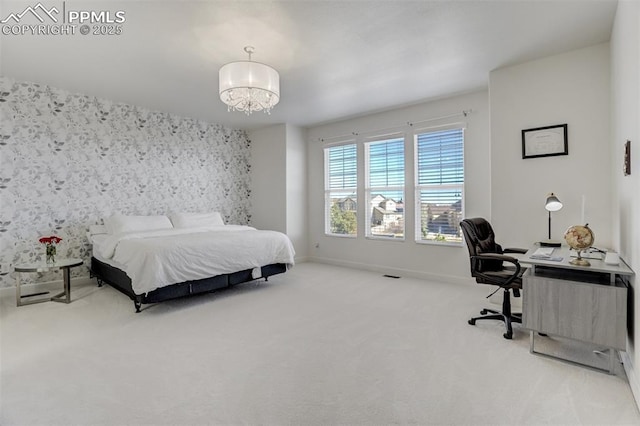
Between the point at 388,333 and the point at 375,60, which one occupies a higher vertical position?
the point at 375,60

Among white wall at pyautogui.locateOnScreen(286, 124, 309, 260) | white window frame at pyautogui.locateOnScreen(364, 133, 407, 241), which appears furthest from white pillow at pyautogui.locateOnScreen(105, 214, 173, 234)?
white window frame at pyautogui.locateOnScreen(364, 133, 407, 241)

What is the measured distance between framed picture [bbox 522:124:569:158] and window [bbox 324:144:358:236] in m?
2.68

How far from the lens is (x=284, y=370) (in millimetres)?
2105

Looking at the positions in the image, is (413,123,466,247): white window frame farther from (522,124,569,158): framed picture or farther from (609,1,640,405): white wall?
(609,1,640,405): white wall

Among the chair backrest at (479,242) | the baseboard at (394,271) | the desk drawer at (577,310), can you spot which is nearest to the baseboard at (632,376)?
the desk drawer at (577,310)

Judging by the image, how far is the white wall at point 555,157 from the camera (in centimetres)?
297

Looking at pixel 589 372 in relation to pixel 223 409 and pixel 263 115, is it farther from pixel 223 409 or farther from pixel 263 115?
pixel 263 115

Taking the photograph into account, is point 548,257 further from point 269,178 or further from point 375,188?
point 269,178

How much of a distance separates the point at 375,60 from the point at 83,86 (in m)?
3.66

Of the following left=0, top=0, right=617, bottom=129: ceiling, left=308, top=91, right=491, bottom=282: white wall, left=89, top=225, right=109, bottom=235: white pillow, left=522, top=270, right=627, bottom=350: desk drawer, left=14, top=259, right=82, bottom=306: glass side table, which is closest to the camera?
left=522, top=270, right=627, bottom=350: desk drawer

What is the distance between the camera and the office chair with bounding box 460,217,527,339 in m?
2.62

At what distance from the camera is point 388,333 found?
271 cm

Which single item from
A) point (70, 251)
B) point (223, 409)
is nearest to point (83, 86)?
point (70, 251)

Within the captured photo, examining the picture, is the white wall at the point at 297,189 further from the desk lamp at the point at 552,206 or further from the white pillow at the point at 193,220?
the desk lamp at the point at 552,206
